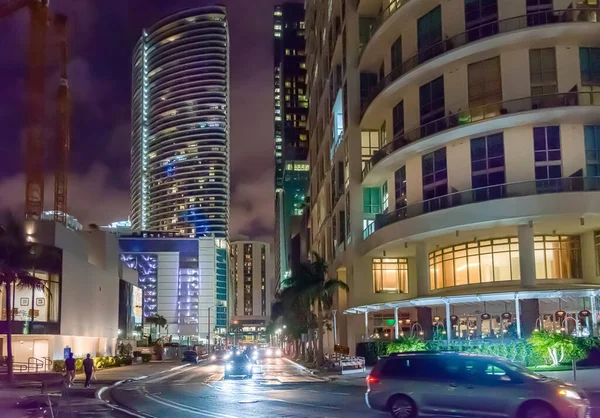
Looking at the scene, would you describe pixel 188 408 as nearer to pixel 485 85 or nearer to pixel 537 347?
pixel 537 347

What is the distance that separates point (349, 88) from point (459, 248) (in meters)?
18.0

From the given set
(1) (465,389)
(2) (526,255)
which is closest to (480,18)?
(2) (526,255)

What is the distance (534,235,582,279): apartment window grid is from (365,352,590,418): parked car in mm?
26976

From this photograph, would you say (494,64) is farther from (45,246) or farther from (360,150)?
(45,246)

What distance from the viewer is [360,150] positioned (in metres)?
58.0

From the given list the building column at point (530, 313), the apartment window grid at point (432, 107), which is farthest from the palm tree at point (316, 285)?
the building column at point (530, 313)

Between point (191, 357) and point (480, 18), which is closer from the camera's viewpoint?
point (480, 18)

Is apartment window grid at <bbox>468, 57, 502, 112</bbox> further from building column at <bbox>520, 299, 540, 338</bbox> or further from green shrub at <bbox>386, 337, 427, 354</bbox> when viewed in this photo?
green shrub at <bbox>386, 337, 427, 354</bbox>

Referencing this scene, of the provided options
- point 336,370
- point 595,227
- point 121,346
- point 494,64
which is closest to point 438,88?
point 494,64

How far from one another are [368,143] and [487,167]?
1793 centimetres

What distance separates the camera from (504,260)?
44.4m

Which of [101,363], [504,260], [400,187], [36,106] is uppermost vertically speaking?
[36,106]

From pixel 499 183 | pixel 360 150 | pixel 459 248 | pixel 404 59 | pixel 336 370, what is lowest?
pixel 336 370

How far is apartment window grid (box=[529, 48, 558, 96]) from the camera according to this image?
134 feet
